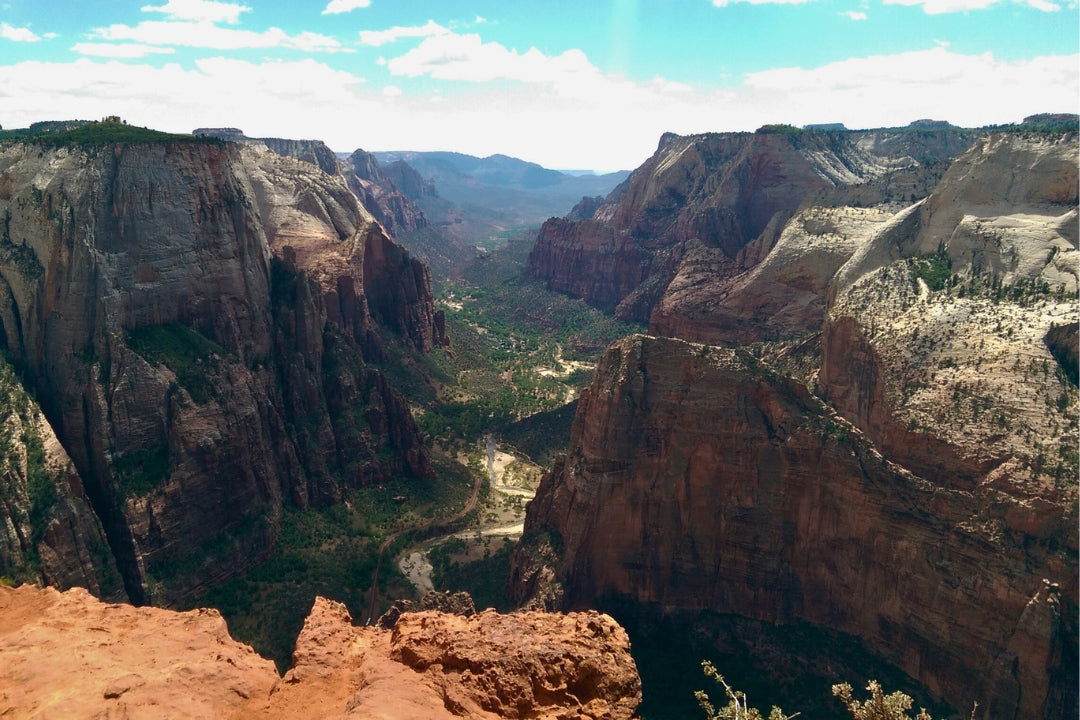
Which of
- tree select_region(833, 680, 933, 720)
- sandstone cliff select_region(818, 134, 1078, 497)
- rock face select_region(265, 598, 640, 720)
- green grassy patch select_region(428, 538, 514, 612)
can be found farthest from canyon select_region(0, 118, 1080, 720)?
tree select_region(833, 680, 933, 720)

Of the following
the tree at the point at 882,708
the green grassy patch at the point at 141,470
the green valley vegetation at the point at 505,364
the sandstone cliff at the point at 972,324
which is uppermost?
the sandstone cliff at the point at 972,324

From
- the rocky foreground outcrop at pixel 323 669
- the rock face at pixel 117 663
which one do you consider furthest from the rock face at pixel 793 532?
the rock face at pixel 117 663

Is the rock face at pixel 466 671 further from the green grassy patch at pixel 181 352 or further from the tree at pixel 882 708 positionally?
the green grassy patch at pixel 181 352

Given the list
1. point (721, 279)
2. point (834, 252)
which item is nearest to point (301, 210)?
point (721, 279)

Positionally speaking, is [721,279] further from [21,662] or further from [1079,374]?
[21,662]

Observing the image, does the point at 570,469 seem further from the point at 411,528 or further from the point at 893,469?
the point at 411,528

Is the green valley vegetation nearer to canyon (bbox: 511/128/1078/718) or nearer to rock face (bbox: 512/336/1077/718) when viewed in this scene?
canyon (bbox: 511/128/1078/718)
